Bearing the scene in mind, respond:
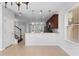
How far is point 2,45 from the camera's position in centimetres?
801

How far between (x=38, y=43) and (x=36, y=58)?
7790 mm

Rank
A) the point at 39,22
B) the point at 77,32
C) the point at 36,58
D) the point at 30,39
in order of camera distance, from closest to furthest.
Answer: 1. the point at 36,58
2. the point at 77,32
3. the point at 30,39
4. the point at 39,22

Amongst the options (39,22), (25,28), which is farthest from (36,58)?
(25,28)

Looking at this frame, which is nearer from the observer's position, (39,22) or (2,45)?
(2,45)

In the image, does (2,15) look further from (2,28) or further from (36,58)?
(36,58)

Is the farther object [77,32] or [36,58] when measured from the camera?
[77,32]

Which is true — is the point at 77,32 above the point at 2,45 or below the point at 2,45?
above

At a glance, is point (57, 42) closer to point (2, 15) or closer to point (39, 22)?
point (2, 15)

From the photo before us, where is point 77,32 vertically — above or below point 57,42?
above

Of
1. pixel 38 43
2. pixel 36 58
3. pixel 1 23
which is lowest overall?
pixel 38 43

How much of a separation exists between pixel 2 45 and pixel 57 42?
387 centimetres

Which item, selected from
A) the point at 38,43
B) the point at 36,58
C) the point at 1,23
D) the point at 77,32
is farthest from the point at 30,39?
the point at 36,58

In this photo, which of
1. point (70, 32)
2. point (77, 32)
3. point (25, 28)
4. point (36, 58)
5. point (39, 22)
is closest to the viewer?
point (36, 58)

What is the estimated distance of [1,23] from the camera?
26.0 feet
